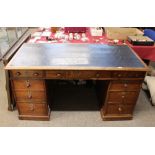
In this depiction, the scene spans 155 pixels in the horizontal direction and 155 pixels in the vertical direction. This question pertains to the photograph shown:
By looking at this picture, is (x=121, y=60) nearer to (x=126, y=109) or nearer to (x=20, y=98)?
(x=126, y=109)

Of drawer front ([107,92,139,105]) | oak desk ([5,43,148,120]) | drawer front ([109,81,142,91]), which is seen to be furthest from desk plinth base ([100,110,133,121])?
drawer front ([109,81,142,91])

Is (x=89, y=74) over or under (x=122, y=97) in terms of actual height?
over

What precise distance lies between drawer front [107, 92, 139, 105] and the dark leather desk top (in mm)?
309

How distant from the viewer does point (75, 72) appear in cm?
164

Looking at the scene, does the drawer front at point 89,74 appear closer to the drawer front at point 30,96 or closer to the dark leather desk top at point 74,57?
the dark leather desk top at point 74,57

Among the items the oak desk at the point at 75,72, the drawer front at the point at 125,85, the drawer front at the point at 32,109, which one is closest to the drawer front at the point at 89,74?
the oak desk at the point at 75,72

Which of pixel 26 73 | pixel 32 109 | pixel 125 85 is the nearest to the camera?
pixel 26 73

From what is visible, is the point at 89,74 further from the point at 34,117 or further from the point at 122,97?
the point at 34,117

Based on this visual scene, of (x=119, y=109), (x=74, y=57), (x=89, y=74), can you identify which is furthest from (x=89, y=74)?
(x=119, y=109)

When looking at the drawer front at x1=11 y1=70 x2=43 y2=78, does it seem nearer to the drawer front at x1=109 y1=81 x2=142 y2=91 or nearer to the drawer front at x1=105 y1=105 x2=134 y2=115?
the drawer front at x1=109 y1=81 x2=142 y2=91

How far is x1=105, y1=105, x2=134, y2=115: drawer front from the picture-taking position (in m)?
1.90

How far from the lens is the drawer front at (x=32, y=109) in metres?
1.86

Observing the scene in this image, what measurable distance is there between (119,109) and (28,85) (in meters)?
0.97
